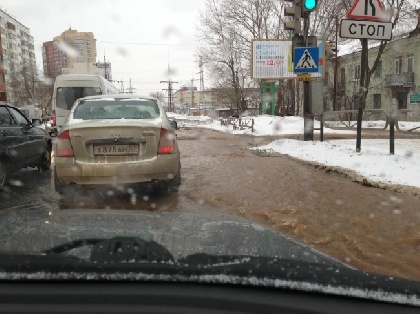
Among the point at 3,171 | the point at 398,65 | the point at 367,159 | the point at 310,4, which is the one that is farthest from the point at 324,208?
the point at 398,65

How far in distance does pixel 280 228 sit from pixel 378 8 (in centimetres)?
536

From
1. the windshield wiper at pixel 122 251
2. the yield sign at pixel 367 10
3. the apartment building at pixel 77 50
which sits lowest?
the windshield wiper at pixel 122 251

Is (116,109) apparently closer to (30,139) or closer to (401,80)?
(30,139)

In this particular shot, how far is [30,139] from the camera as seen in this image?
7.75 meters

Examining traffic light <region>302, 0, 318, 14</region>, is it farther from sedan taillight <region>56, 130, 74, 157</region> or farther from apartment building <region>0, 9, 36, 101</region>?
apartment building <region>0, 9, 36, 101</region>

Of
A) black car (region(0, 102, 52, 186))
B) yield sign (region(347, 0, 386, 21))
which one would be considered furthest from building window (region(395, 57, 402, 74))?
black car (region(0, 102, 52, 186))

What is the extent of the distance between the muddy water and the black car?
9.22 ft

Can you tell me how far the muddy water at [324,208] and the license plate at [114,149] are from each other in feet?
3.86

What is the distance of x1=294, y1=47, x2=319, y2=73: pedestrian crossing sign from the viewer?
10913mm

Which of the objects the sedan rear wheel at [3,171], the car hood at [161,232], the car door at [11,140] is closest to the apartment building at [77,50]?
the car door at [11,140]

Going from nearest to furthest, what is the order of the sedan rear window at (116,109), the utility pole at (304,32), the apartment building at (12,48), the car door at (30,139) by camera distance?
the sedan rear window at (116,109) < the car door at (30,139) < the utility pole at (304,32) < the apartment building at (12,48)

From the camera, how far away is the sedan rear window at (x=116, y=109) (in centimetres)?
572

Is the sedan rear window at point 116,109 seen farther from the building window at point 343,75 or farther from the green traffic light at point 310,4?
the building window at point 343,75

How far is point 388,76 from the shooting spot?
42156mm
